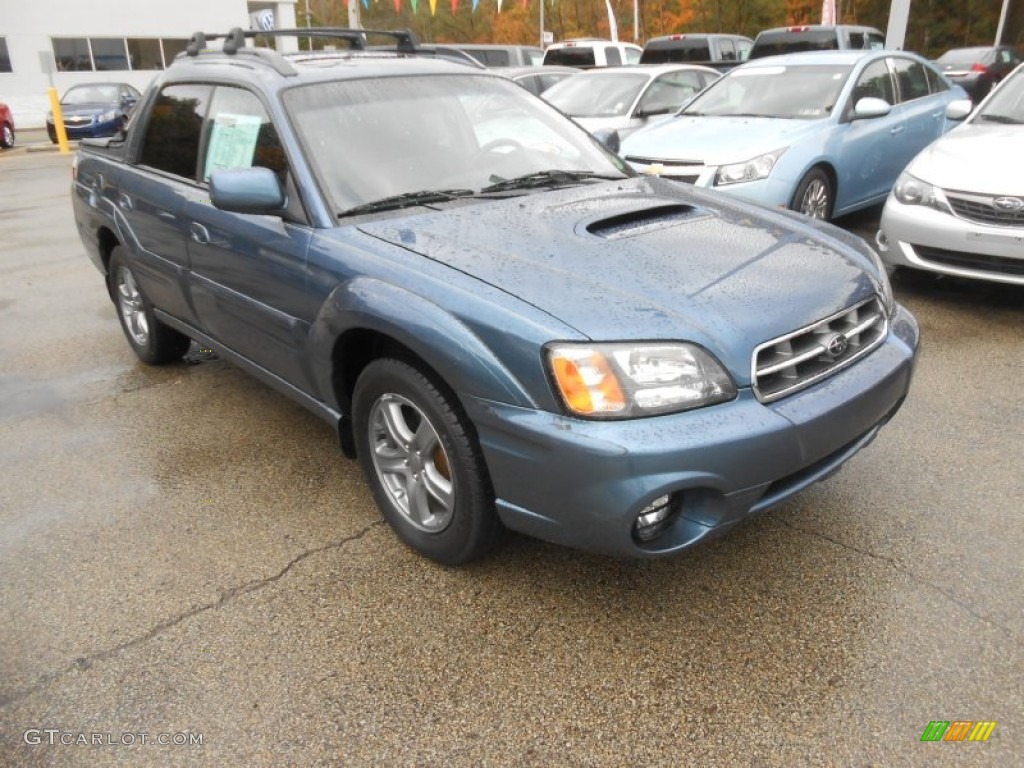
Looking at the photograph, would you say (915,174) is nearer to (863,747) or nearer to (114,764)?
(863,747)

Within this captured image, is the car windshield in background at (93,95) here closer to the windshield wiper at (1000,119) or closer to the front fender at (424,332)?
the windshield wiper at (1000,119)

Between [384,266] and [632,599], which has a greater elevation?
[384,266]

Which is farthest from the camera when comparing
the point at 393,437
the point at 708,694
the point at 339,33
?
the point at 339,33

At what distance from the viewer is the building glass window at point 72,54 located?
91.5 ft

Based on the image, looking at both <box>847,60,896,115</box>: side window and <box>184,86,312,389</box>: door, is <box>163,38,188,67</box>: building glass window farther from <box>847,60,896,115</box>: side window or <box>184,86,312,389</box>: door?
<box>184,86,312,389</box>: door

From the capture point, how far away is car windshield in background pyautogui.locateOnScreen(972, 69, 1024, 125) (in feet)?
18.9

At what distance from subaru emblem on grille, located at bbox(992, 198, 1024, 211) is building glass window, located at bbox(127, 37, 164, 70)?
31223 millimetres

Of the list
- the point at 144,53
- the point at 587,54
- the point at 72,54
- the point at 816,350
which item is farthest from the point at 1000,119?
the point at 144,53

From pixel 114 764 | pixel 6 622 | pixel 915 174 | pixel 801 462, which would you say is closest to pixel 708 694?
pixel 801 462

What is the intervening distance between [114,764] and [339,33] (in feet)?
11.2

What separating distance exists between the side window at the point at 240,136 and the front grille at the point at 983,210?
4.07m

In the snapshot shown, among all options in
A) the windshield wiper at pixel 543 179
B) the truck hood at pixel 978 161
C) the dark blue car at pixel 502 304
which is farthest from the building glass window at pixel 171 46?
the windshield wiper at pixel 543 179

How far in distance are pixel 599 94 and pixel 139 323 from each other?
20.9ft

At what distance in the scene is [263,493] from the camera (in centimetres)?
333
